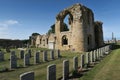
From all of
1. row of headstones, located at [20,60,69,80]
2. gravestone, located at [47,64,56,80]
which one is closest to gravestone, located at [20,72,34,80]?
row of headstones, located at [20,60,69,80]

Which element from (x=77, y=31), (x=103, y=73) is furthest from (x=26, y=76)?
(x=77, y=31)

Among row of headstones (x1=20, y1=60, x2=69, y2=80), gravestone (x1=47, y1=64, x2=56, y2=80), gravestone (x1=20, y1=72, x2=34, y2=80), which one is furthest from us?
gravestone (x1=47, y1=64, x2=56, y2=80)

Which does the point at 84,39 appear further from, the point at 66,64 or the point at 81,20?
the point at 66,64

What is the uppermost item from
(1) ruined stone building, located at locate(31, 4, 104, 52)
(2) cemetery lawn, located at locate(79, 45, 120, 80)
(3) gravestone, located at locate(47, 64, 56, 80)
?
(1) ruined stone building, located at locate(31, 4, 104, 52)

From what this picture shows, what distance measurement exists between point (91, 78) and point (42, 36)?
169ft

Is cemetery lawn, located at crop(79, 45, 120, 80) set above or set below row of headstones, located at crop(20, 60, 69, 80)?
below

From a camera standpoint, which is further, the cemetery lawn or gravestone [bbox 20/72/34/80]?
the cemetery lawn

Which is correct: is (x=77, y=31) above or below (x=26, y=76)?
above

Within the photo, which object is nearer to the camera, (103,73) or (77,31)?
(103,73)

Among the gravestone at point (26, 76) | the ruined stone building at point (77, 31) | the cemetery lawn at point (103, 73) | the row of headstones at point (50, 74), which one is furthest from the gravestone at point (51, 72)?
the ruined stone building at point (77, 31)

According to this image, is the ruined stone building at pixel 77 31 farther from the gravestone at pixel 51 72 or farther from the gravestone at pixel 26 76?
the gravestone at pixel 26 76

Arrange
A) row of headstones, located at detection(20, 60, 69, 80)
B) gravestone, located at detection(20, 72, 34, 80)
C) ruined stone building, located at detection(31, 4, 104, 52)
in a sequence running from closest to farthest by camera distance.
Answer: gravestone, located at detection(20, 72, 34, 80) → row of headstones, located at detection(20, 60, 69, 80) → ruined stone building, located at detection(31, 4, 104, 52)

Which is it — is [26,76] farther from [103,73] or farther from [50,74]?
[103,73]

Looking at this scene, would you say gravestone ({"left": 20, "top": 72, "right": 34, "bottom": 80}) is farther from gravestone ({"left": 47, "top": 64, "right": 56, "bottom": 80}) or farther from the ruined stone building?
the ruined stone building
